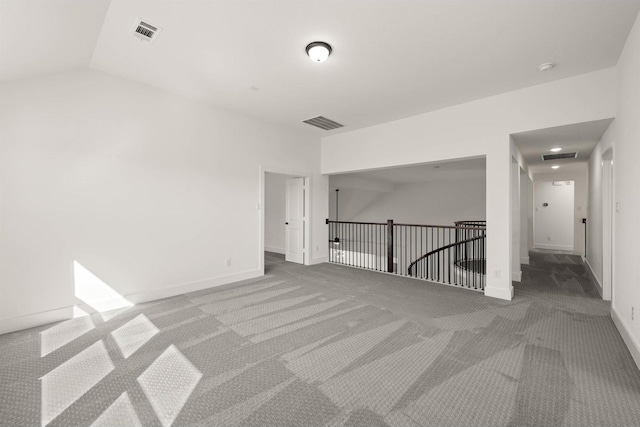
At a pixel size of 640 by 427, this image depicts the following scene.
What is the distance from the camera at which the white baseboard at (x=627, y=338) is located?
231cm

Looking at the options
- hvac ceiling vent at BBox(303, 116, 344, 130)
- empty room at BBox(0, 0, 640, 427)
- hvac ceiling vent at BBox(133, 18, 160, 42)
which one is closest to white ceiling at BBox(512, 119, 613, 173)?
empty room at BBox(0, 0, 640, 427)

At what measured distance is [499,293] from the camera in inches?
158

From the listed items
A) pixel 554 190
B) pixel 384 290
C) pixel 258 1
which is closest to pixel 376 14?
pixel 258 1

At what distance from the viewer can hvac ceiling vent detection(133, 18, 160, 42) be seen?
2.57 metres

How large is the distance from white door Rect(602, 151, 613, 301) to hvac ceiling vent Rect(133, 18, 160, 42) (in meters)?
5.54

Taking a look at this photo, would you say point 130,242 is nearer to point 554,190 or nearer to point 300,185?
point 300,185

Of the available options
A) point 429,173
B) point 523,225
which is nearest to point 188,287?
point 523,225

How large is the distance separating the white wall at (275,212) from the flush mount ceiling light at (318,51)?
5272mm

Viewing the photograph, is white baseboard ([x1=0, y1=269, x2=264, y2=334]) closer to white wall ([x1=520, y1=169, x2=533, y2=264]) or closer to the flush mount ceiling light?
the flush mount ceiling light

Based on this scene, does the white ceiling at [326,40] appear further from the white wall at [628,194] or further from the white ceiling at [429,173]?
the white ceiling at [429,173]

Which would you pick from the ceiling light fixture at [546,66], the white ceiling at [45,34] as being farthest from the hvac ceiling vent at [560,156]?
the white ceiling at [45,34]

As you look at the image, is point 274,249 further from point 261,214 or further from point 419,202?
point 419,202

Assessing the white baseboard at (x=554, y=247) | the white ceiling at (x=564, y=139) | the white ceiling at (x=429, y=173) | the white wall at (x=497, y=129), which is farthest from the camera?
the white baseboard at (x=554, y=247)

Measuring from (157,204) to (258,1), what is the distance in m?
2.95
